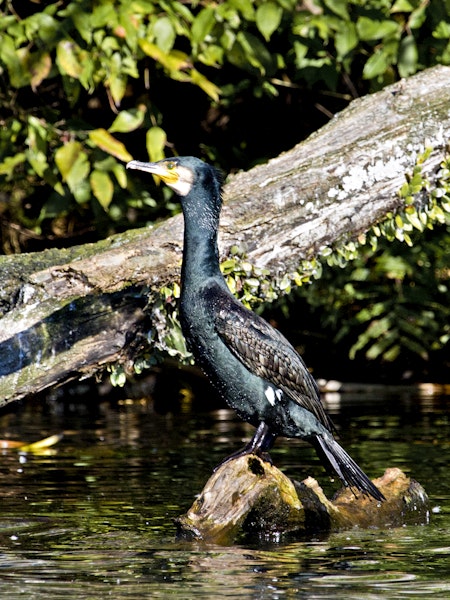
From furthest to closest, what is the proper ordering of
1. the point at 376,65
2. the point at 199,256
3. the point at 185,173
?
the point at 376,65, the point at 185,173, the point at 199,256

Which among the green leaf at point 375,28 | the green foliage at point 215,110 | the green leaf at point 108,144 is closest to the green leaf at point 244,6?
the green foliage at point 215,110

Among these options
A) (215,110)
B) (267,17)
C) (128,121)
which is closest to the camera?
(267,17)

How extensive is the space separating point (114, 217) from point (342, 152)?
4.41 m

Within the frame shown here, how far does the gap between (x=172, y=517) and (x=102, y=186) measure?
3.37 metres

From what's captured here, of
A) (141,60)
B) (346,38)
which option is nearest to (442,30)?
(346,38)

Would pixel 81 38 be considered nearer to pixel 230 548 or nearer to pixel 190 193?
pixel 190 193

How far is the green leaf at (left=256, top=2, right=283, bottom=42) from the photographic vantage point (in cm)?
791

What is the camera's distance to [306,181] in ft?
20.9

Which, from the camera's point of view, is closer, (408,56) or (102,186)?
(102,186)

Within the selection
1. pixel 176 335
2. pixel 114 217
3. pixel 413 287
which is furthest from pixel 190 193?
pixel 413 287

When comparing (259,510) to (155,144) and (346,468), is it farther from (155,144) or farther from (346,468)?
(155,144)

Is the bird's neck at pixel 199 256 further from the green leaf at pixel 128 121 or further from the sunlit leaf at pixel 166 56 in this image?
the green leaf at pixel 128 121

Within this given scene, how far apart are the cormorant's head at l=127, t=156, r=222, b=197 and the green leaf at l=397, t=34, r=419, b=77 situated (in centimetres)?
357

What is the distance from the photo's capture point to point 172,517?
570 cm
